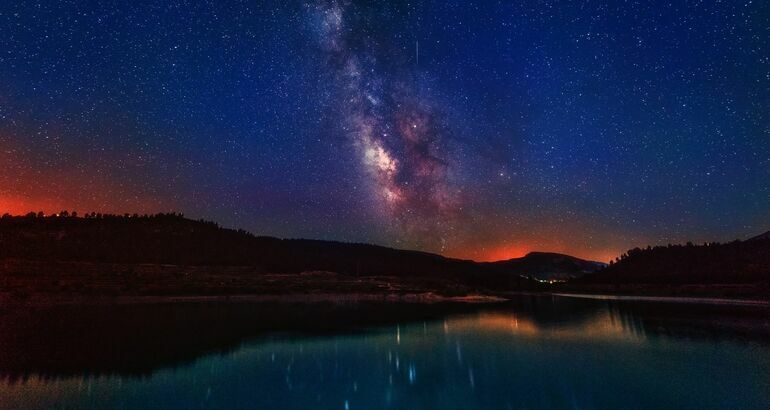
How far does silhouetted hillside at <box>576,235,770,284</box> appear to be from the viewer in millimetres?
100438

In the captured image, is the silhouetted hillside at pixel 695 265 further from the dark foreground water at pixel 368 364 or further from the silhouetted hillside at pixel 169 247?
the dark foreground water at pixel 368 364

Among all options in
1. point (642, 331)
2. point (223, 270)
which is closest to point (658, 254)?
point (642, 331)

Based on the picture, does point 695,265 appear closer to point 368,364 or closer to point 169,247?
point 368,364

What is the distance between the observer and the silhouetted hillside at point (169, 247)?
8788cm

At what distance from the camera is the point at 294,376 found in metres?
21.5

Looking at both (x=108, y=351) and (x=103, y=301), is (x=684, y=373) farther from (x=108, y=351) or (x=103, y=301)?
(x=103, y=301)

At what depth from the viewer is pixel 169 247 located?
4203 inches

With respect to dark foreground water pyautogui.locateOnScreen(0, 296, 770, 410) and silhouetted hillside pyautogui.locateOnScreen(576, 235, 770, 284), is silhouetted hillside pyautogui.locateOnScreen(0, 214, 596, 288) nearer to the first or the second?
silhouetted hillside pyautogui.locateOnScreen(576, 235, 770, 284)

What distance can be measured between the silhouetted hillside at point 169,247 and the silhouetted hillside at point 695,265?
37376mm

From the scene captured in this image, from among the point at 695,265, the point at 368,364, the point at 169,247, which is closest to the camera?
the point at 368,364

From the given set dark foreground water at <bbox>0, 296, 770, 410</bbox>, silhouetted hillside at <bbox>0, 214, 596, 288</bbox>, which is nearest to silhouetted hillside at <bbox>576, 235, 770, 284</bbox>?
silhouetted hillside at <bbox>0, 214, 596, 288</bbox>

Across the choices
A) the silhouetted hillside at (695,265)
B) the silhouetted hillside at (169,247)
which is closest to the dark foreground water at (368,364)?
the silhouetted hillside at (169,247)

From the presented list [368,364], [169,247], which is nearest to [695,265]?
[368,364]

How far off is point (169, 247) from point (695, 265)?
146 meters
